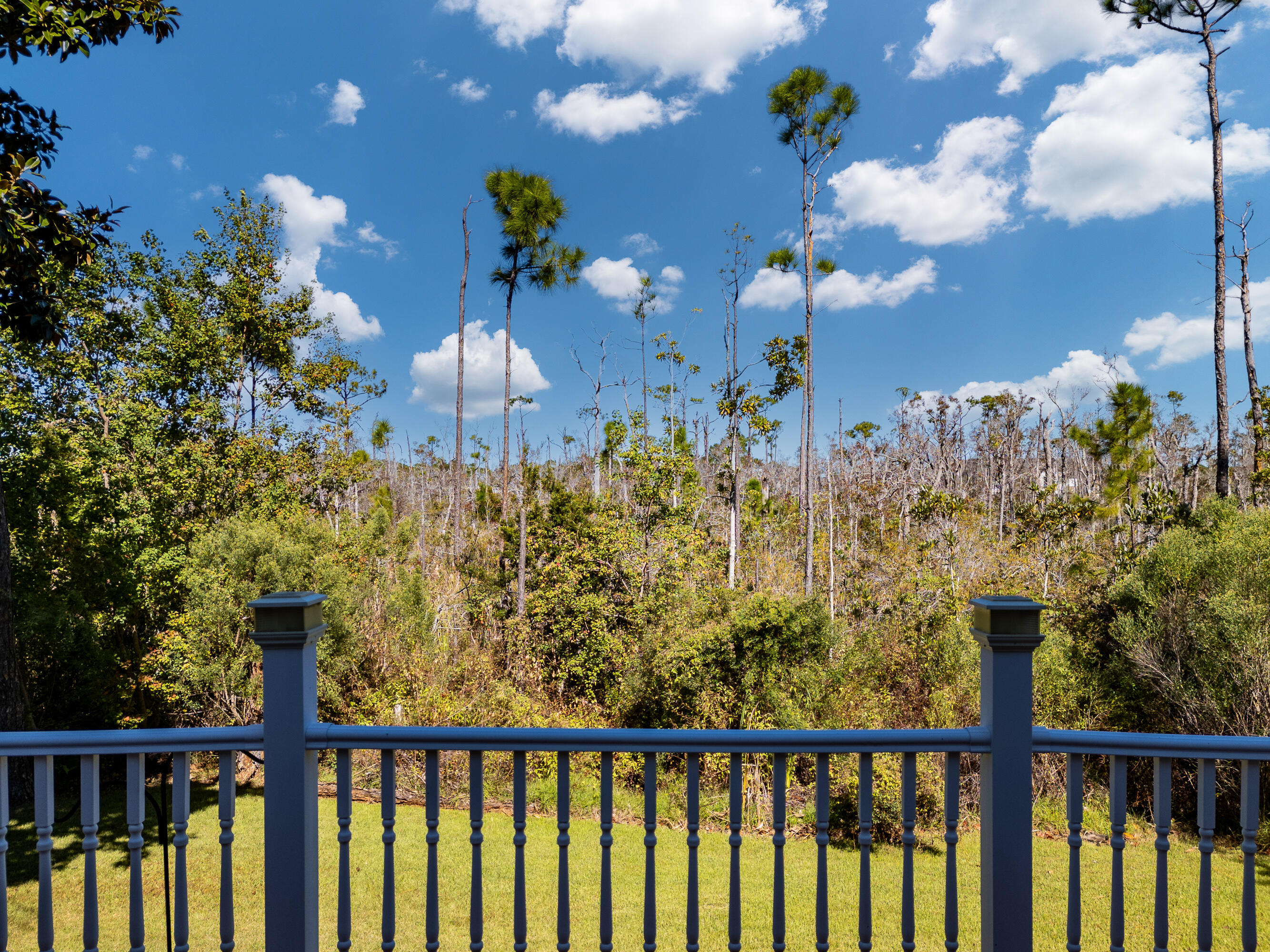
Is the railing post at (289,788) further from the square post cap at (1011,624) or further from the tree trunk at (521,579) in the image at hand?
the tree trunk at (521,579)

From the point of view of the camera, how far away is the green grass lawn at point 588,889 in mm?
4699

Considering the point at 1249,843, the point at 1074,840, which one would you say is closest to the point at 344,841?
the point at 1074,840

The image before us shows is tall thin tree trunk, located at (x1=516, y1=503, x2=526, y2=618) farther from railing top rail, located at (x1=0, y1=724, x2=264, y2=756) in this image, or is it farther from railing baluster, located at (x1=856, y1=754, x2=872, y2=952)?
railing baluster, located at (x1=856, y1=754, x2=872, y2=952)

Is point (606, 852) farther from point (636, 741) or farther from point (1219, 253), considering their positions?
point (1219, 253)

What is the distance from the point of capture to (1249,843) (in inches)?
56.1

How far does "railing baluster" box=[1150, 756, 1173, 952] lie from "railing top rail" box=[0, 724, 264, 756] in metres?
2.11

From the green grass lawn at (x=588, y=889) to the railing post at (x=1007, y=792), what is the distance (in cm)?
365

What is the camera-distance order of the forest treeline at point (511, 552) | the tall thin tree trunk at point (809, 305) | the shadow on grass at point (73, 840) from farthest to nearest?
the tall thin tree trunk at point (809, 305)
the forest treeline at point (511, 552)
the shadow on grass at point (73, 840)

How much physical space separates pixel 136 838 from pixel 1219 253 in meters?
13.2

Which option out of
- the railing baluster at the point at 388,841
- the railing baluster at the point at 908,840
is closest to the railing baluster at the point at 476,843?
the railing baluster at the point at 388,841

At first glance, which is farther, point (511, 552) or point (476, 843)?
point (511, 552)

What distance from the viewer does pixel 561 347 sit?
17.8 metres

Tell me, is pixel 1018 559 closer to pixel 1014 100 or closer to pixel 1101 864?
pixel 1101 864

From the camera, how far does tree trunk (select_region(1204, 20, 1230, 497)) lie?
8812 mm
